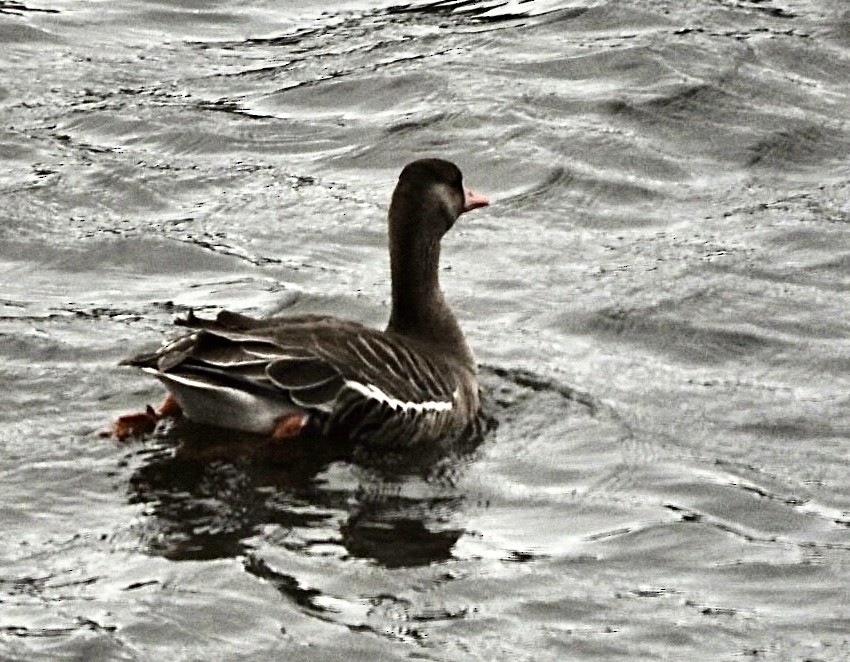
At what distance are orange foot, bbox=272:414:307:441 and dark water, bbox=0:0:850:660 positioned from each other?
17cm

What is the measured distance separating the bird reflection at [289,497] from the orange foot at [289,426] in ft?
0.19

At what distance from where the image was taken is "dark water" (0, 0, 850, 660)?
927 cm

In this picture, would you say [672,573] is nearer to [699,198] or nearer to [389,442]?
[389,442]

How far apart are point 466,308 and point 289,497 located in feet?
10.3

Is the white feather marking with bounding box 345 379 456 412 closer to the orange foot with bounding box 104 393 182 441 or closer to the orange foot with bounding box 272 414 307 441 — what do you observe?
the orange foot with bounding box 272 414 307 441

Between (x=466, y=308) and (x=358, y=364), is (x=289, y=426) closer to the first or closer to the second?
(x=358, y=364)

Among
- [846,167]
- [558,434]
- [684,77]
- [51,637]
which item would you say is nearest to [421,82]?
[684,77]

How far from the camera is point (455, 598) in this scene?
9367 millimetres

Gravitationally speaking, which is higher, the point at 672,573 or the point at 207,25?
the point at 207,25

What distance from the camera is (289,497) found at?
10422mm

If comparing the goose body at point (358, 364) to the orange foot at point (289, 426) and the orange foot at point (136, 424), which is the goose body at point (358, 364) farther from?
the orange foot at point (136, 424)

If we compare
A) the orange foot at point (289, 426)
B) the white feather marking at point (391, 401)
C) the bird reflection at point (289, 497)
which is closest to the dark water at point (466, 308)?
the bird reflection at point (289, 497)

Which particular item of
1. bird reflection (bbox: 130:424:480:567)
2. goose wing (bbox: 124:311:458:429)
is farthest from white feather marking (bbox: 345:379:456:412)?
bird reflection (bbox: 130:424:480:567)

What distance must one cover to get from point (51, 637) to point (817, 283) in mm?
6716
